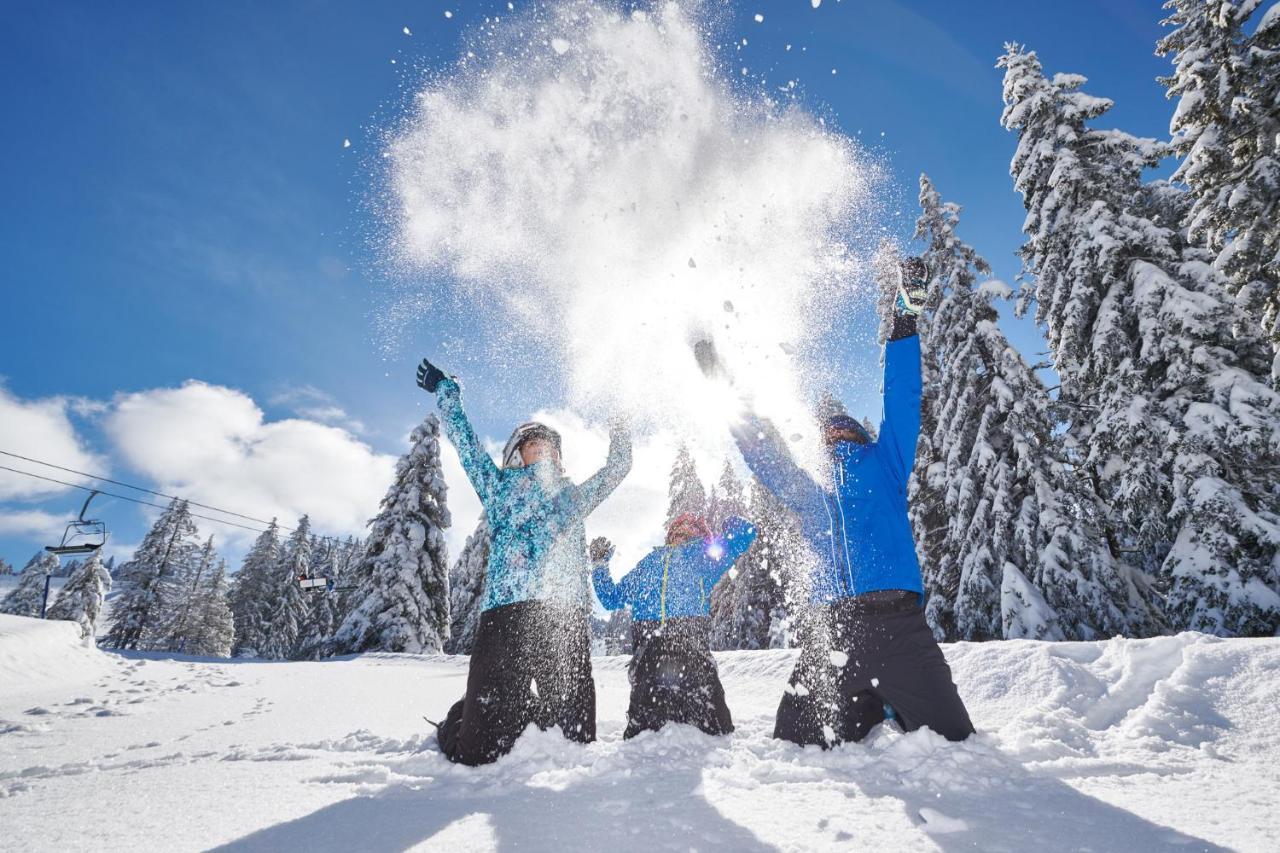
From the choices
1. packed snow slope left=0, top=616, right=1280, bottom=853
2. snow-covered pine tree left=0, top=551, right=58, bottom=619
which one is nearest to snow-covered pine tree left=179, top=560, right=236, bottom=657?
snow-covered pine tree left=0, top=551, right=58, bottom=619

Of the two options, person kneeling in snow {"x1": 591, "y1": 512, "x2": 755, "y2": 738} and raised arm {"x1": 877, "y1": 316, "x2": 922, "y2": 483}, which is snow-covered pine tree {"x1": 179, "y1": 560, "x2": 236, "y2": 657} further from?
raised arm {"x1": 877, "y1": 316, "x2": 922, "y2": 483}

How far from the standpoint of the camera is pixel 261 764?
125 inches

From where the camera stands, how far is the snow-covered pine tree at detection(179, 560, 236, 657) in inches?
1609

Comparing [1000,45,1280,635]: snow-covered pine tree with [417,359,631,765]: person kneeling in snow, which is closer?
[417,359,631,765]: person kneeling in snow

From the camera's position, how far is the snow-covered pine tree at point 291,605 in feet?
134

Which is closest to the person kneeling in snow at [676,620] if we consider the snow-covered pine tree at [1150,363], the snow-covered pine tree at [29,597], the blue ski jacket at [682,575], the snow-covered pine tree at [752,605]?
the blue ski jacket at [682,575]

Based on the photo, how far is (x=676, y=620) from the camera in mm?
4543

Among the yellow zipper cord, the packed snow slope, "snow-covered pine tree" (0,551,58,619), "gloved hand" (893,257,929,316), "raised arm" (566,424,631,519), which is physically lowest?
the packed snow slope

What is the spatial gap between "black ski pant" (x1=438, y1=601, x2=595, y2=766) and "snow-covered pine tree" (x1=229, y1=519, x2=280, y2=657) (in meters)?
50.8

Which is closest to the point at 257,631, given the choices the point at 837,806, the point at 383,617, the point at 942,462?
the point at 383,617

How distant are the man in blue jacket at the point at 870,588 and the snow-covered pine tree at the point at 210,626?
50.7 metres

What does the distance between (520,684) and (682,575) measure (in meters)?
1.88

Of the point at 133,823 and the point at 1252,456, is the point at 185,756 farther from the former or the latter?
the point at 1252,456

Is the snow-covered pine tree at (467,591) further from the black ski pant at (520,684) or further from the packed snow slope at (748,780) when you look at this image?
the black ski pant at (520,684)
